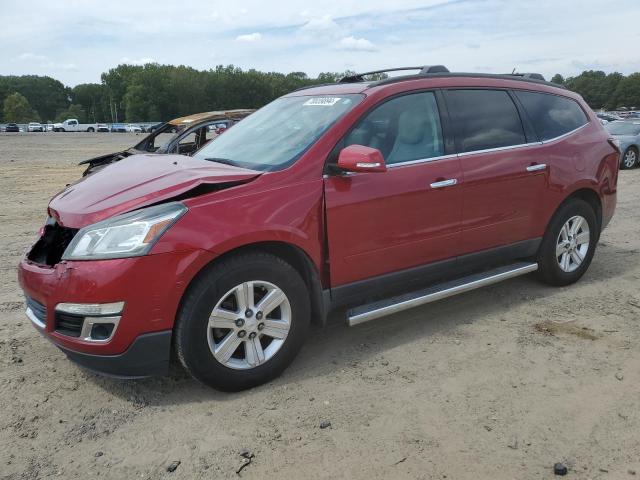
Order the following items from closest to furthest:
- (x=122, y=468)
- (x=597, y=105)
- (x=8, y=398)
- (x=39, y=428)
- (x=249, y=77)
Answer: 1. (x=122, y=468)
2. (x=39, y=428)
3. (x=8, y=398)
4. (x=597, y=105)
5. (x=249, y=77)

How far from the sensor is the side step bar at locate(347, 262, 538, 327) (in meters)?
3.55

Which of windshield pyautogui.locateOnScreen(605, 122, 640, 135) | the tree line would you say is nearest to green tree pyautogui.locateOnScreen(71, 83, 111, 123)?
the tree line

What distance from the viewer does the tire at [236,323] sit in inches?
117

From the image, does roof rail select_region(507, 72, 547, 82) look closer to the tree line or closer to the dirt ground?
the dirt ground

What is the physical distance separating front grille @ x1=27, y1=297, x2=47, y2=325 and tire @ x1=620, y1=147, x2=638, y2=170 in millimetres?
16759

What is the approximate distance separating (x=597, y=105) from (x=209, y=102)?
86427mm

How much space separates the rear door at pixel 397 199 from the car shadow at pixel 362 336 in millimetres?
548

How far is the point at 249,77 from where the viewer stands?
136375 mm

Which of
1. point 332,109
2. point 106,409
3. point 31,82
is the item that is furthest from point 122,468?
point 31,82

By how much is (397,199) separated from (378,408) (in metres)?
1.35

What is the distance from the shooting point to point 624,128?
16797 mm

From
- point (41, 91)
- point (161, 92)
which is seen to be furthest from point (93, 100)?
point (161, 92)

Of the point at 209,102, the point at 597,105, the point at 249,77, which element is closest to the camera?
the point at 597,105

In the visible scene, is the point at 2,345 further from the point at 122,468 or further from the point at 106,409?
the point at 122,468
